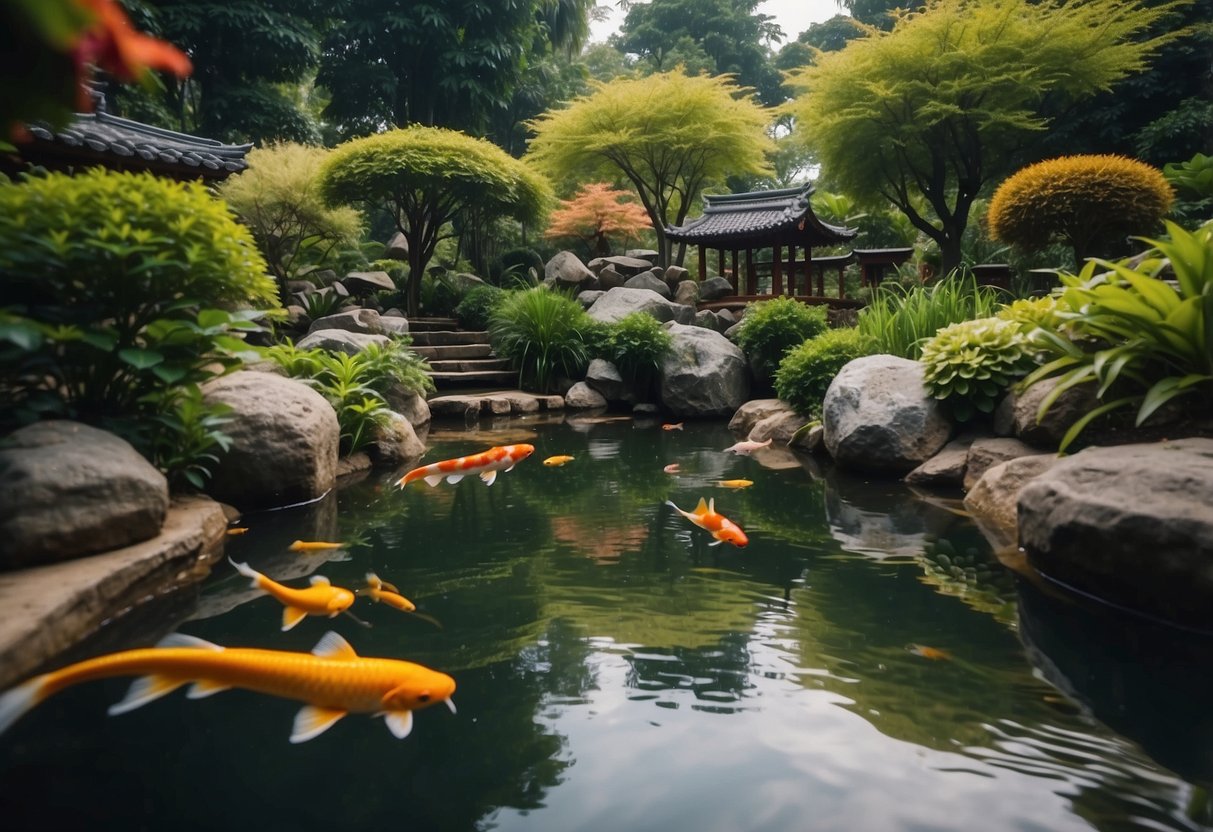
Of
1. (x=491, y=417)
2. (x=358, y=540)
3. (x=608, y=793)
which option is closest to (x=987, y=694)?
(x=608, y=793)

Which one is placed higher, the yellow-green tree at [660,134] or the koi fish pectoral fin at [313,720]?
the yellow-green tree at [660,134]

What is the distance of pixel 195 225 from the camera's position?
13.9 feet

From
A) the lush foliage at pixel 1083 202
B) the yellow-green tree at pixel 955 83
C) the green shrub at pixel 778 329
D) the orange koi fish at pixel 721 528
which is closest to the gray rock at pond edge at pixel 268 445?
the orange koi fish at pixel 721 528

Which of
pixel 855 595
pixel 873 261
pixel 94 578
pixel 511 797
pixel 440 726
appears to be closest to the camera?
pixel 511 797

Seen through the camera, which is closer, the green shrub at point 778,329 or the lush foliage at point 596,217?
the green shrub at point 778,329

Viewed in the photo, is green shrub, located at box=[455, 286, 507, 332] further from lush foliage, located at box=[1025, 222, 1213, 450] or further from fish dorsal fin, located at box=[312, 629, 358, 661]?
fish dorsal fin, located at box=[312, 629, 358, 661]

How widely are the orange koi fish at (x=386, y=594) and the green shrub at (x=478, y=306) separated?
39.9 feet

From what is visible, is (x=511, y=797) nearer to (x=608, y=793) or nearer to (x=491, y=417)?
(x=608, y=793)

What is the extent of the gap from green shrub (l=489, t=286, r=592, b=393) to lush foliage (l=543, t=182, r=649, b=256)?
25.0 ft

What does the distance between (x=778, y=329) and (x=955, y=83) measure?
19.3 feet

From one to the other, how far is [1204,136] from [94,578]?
18.6 metres

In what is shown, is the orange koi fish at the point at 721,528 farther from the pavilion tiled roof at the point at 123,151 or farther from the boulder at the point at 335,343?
the pavilion tiled roof at the point at 123,151

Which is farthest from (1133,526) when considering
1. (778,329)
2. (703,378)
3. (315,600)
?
(703,378)

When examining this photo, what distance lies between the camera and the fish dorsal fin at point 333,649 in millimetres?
1893
